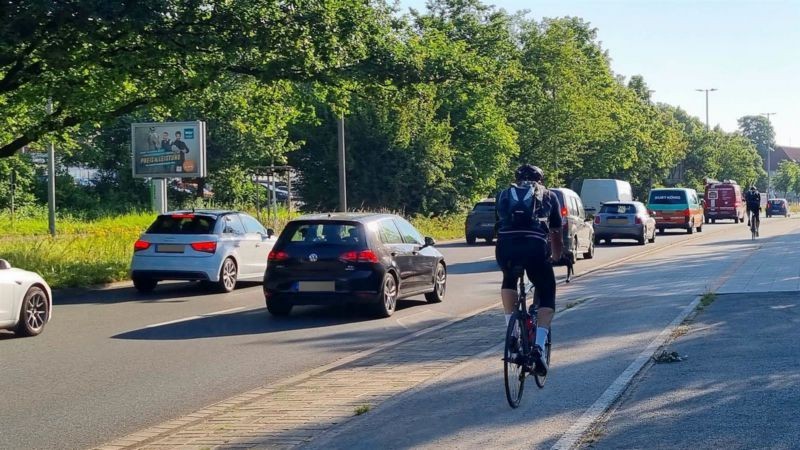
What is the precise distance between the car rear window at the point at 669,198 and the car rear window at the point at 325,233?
33.2 metres

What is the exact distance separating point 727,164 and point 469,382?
111881 millimetres

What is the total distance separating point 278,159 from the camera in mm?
51656

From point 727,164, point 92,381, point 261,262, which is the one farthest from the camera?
point 727,164

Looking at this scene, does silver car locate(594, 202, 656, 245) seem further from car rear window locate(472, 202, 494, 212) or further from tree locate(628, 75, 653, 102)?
tree locate(628, 75, 653, 102)

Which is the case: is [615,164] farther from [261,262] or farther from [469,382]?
[469,382]

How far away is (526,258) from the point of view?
8047mm

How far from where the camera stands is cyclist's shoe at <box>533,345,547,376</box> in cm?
815

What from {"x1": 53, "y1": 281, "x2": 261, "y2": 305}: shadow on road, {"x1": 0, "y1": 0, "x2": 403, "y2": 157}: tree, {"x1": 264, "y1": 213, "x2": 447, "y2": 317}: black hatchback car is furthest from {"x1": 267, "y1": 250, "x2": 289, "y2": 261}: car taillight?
{"x1": 0, "y1": 0, "x2": 403, "y2": 157}: tree

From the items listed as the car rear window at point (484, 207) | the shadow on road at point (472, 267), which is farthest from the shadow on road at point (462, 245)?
the shadow on road at point (472, 267)

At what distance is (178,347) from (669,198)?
36.6 meters

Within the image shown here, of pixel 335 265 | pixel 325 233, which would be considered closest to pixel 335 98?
pixel 325 233

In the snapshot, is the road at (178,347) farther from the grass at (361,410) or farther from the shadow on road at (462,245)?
the shadow on road at (462,245)

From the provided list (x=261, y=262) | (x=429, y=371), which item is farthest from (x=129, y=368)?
(x=261, y=262)

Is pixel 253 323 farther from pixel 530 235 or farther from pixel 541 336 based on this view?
pixel 530 235
